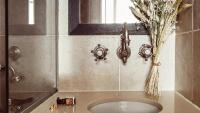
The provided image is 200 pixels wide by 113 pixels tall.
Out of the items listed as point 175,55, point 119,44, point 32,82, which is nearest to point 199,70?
point 175,55

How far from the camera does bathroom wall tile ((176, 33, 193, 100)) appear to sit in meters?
1.07

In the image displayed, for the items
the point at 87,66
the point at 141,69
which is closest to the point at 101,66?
the point at 87,66

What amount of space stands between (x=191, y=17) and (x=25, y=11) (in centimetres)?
68

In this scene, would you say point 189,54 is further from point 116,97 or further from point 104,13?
point 104,13

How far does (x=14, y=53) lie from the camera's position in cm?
90

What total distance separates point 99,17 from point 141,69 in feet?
1.13

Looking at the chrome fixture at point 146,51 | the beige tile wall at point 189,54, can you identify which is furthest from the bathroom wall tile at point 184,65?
the chrome fixture at point 146,51

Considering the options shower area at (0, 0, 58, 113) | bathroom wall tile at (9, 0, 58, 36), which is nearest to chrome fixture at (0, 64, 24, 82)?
shower area at (0, 0, 58, 113)

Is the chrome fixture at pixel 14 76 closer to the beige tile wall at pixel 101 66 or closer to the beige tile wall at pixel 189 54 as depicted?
the beige tile wall at pixel 101 66

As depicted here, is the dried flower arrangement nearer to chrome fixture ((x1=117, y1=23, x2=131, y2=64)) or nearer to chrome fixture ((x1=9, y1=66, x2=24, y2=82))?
chrome fixture ((x1=117, y1=23, x2=131, y2=64))

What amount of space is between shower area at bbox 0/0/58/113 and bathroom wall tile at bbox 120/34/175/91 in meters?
0.37

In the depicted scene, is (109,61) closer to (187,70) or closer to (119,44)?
(119,44)

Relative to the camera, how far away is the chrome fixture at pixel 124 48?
3.99ft

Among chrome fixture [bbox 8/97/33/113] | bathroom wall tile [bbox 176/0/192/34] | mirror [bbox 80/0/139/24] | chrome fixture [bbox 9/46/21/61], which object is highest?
mirror [bbox 80/0/139/24]
